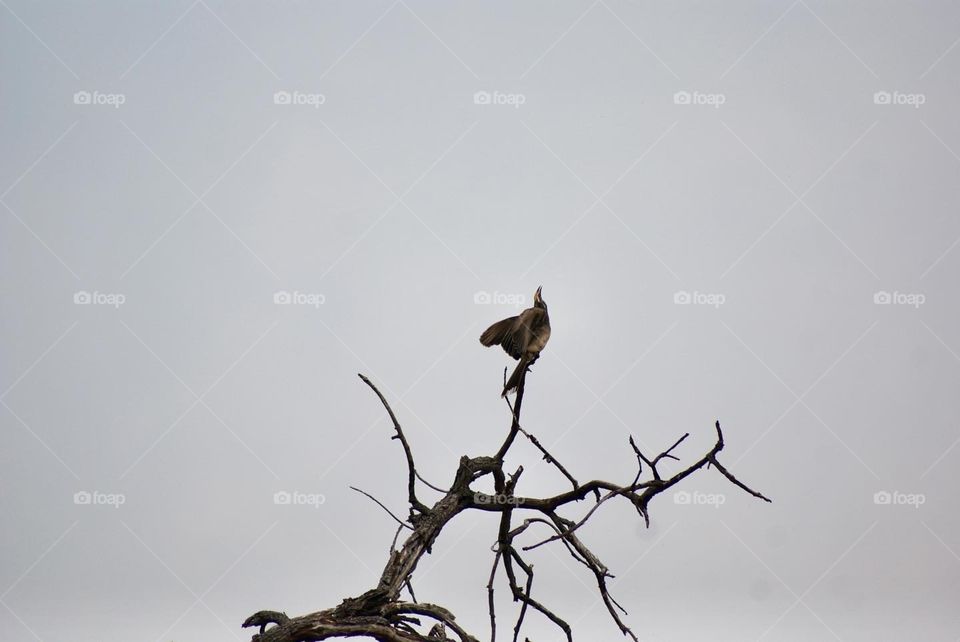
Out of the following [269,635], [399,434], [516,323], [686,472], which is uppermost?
[516,323]

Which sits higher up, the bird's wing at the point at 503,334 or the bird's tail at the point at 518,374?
the bird's wing at the point at 503,334

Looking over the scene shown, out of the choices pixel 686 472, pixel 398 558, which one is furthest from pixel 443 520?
pixel 686 472

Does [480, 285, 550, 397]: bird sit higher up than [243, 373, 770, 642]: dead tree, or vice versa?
[480, 285, 550, 397]: bird

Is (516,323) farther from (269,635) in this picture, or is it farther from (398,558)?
(269,635)

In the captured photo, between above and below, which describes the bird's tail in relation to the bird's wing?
below

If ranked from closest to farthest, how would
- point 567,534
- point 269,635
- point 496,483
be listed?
point 269,635 → point 567,534 → point 496,483

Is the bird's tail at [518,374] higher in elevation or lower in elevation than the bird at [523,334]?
lower

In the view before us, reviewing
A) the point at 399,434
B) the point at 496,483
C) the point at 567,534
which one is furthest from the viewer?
Result: the point at 496,483

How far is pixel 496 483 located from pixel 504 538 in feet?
0.39

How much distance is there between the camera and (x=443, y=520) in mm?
1729

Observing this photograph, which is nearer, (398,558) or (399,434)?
(398,558)

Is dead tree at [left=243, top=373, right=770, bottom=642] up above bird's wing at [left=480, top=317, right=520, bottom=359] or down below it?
below

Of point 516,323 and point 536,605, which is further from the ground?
point 516,323

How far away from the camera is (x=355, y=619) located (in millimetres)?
1458
